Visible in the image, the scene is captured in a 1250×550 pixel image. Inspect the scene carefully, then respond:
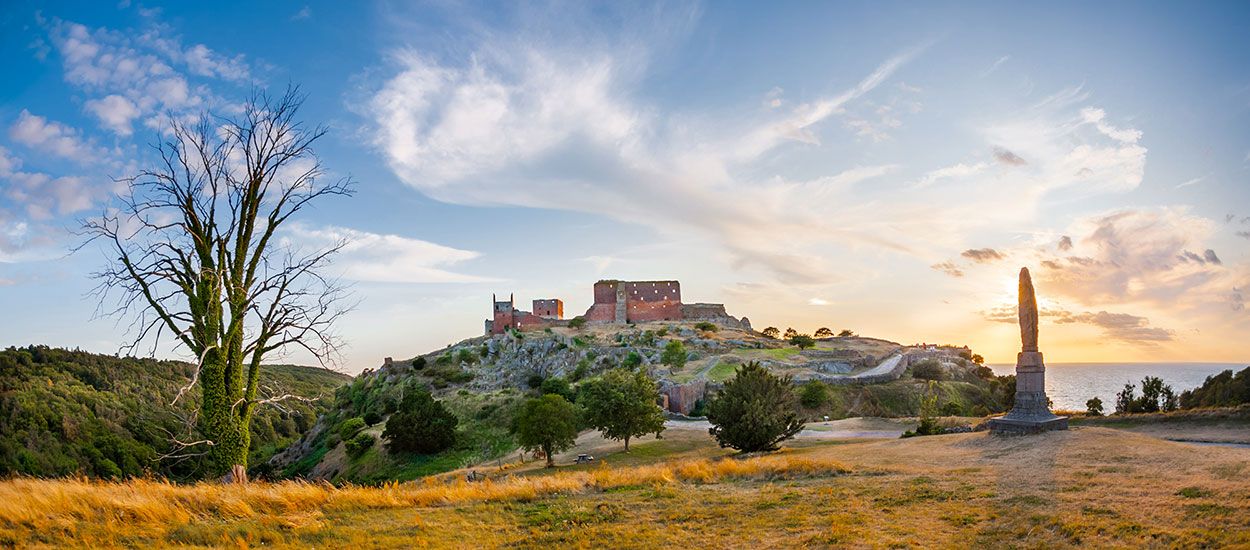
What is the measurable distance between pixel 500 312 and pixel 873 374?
169 feet

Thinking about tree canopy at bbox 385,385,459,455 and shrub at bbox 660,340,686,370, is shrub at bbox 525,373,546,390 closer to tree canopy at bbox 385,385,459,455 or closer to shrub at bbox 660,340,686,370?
shrub at bbox 660,340,686,370

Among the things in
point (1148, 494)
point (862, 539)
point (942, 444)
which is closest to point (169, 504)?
point (862, 539)

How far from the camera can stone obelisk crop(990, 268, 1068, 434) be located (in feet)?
62.7

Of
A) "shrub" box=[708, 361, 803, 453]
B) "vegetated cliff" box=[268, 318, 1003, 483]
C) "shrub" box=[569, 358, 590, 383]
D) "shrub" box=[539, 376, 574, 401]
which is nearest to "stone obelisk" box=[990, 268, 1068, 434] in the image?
"shrub" box=[708, 361, 803, 453]

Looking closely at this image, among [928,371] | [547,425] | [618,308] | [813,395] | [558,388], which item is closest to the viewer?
[547,425]

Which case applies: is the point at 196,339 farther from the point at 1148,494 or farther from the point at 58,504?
the point at 1148,494

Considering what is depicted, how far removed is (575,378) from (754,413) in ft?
127

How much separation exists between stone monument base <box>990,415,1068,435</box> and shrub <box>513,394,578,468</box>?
54.5 feet

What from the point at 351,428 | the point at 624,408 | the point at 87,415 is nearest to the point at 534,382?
the point at 351,428

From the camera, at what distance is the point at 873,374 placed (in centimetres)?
5122

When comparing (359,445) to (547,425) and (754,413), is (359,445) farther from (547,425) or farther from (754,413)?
(754,413)

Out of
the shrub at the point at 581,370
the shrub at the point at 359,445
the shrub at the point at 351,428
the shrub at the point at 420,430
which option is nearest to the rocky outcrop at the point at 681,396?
the shrub at the point at 420,430

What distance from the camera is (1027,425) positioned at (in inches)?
747

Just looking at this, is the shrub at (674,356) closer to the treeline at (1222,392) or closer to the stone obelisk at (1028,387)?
the treeline at (1222,392)
